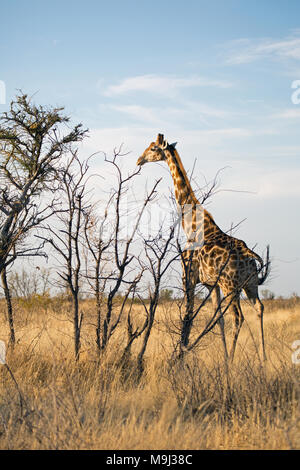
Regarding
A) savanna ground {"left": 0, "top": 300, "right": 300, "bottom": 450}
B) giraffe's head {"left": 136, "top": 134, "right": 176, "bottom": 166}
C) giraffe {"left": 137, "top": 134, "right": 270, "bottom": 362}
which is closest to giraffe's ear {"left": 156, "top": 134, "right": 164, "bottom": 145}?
giraffe's head {"left": 136, "top": 134, "right": 176, "bottom": 166}

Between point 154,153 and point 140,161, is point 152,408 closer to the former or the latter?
point 140,161

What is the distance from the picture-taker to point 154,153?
9.42 m

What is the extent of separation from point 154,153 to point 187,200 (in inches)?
47.1

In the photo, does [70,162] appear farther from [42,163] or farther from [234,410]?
[234,410]

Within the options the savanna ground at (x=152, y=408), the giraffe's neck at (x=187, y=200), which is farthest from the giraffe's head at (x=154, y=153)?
the savanna ground at (x=152, y=408)

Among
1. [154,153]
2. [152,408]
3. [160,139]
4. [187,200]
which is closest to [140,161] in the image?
[154,153]

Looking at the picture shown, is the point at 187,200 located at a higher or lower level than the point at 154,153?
lower

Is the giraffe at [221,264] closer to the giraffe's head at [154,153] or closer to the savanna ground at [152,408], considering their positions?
the giraffe's head at [154,153]

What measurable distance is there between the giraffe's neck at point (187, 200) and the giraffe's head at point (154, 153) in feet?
0.33

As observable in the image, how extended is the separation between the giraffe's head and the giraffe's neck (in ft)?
0.33

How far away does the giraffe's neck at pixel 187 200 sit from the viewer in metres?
8.80

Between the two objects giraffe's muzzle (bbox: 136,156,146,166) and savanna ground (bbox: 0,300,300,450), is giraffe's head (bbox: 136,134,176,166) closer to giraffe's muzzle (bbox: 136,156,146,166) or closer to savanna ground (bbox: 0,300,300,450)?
giraffe's muzzle (bbox: 136,156,146,166)

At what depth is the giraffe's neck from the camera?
8.80 metres
